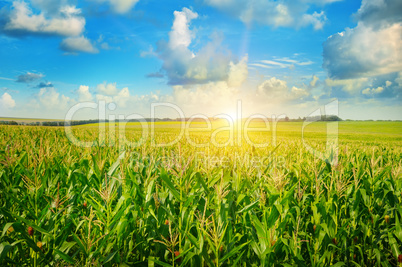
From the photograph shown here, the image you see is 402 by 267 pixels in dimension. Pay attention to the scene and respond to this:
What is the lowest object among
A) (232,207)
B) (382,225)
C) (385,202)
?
(382,225)

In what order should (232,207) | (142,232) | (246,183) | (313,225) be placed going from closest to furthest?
(142,232) → (232,207) → (313,225) → (246,183)

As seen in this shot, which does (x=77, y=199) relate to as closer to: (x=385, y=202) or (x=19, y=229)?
(x=19, y=229)

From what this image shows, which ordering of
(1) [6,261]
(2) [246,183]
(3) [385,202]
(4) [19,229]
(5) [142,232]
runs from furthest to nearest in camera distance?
(3) [385,202] < (2) [246,183] < (5) [142,232] < (1) [6,261] < (4) [19,229]

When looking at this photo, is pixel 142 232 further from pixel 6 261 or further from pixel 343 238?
pixel 343 238

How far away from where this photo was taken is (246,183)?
3174 millimetres

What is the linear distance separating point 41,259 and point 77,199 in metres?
1.01

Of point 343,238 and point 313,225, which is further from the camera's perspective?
point 313,225

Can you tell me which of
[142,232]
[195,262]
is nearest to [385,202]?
[195,262]

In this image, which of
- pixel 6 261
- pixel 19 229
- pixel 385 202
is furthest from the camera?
pixel 385 202

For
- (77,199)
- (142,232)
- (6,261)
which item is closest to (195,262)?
(142,232)

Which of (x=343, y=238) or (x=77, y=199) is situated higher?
(x=77, y=199)

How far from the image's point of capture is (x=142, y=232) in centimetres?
247

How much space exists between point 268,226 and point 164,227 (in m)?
Answer: 1.05

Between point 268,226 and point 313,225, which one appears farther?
point 313,225
